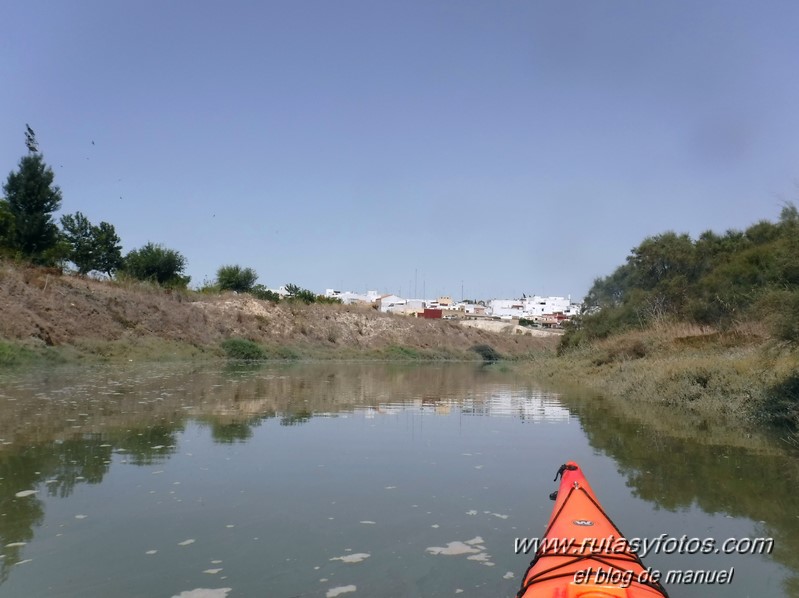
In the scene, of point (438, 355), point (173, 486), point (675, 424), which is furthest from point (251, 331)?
point (173, 486)

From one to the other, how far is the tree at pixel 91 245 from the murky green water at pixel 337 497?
39641 millimetres

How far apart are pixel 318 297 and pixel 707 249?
4454 cm

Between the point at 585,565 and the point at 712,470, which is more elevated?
the point at 585,565

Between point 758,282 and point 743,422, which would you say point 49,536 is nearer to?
point 743,422

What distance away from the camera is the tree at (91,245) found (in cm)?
5259

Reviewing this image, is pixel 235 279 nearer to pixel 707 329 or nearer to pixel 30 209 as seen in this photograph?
pixel 30 209

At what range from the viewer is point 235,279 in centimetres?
6550

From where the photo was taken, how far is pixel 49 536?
6.50 meters

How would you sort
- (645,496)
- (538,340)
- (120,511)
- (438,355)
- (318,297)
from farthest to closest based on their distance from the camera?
(538,340) < (318,297) < (438,355) < (645,496) < (120,511)

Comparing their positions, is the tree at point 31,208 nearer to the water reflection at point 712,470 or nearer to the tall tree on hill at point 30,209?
the tall tree on hill at point 30,209

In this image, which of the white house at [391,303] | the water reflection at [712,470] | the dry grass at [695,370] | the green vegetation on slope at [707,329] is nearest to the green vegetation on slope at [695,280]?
the green vegetation on slope at [707,329]

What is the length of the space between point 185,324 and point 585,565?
42.9 meters

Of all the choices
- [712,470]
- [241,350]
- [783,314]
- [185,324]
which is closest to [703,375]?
[783,314]

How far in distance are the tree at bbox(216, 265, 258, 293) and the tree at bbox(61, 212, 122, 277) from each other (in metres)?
11.7
